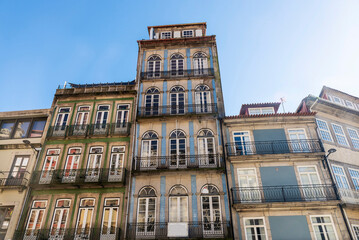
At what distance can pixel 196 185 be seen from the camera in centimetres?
1591

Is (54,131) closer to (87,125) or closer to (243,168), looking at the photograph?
(87,125)

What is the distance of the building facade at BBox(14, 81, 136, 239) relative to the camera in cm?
1557

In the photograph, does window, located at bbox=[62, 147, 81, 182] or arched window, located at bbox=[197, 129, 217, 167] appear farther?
window, located at bbox=[62, 147, 81, 182]

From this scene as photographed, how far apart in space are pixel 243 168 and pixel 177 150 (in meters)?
4.46

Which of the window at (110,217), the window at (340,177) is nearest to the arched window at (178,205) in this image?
the window at (110,217)

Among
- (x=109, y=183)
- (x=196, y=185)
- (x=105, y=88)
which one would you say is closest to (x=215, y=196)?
(x=196, y=185)

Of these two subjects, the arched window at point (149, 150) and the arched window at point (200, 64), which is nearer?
the arched window at point (149, 150)

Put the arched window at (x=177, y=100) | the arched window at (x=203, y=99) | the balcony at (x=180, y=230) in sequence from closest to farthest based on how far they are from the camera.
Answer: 1. the balcony at (x=180, y=230)
2. the arched window at (x=203, y=99)
3. the arched window at (x=177, y=100)

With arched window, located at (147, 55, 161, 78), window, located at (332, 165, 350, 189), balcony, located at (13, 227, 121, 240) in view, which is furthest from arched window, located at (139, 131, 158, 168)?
window, located at (332, 165, 350, 189)

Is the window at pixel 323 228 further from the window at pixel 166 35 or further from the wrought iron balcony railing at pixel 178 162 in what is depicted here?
the window at pixel 166 35

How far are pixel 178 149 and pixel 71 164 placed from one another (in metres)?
7.53

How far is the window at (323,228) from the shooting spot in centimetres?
1438

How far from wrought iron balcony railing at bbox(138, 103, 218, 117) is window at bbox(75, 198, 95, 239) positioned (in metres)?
6.77

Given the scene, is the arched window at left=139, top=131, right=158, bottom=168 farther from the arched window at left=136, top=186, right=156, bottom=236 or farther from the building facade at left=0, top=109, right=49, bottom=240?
the building facade at left=0, top=109, right=49, bottom=240
